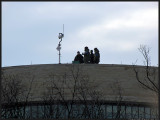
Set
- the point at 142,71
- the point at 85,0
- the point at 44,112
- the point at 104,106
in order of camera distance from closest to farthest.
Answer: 1. the point at 85,0
2. the point at 44,112
3. the point at 104,106
4. the point at 142,71

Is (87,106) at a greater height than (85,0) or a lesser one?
lesser

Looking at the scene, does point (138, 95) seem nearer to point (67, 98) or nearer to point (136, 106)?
point (136, 106)

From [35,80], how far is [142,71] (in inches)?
265

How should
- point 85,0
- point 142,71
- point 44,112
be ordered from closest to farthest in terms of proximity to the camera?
point 85,0 → point 44,112 → point 142,71

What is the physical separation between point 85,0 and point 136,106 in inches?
697

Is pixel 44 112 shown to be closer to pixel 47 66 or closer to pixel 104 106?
pixel 104 106

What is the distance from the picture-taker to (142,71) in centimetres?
3950

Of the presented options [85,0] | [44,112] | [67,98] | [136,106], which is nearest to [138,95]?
[136,106]

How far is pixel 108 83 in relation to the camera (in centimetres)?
3834

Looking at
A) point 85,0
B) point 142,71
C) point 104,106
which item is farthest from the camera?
point 142,71

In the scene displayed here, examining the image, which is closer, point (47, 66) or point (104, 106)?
point (104, 106)

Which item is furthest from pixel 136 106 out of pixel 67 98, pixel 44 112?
pixel 44 112

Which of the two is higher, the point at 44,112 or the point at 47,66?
the point at 47,66

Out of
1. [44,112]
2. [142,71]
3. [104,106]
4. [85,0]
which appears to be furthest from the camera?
[142,71]
